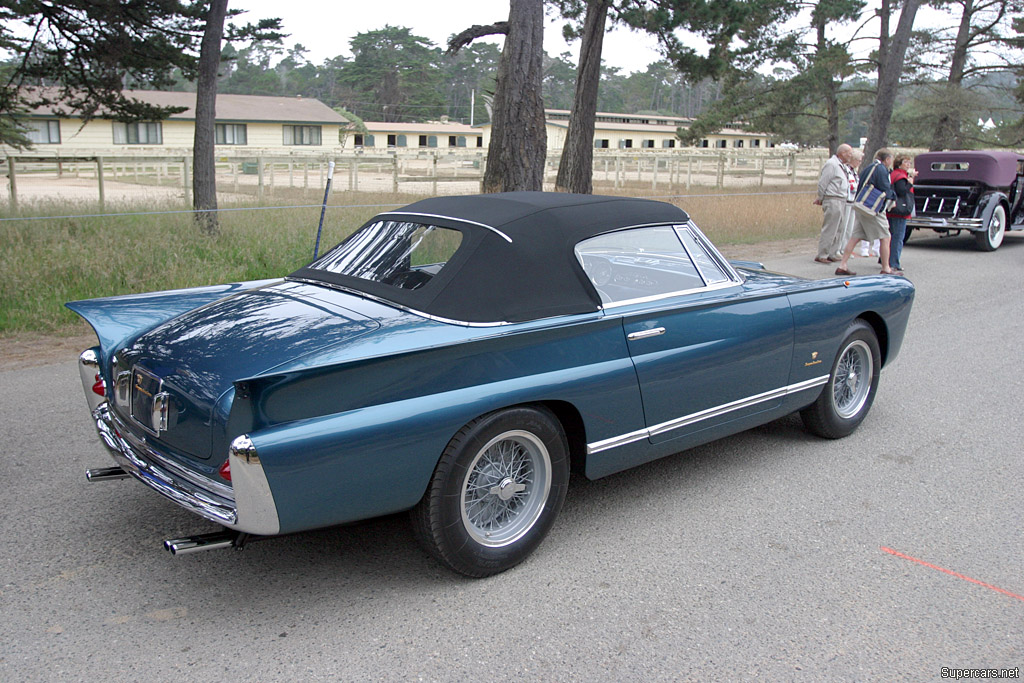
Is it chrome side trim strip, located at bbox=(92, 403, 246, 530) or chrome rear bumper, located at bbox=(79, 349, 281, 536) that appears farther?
chrome side trim strip, located at bbox=(92, 403, 246, 530)

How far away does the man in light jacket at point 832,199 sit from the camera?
12.0 m

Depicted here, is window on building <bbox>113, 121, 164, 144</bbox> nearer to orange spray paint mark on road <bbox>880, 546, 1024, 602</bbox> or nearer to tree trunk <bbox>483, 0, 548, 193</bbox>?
tree trunk <bbox>483, 0, 548, 193</bbox>

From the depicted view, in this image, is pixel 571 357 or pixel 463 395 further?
pixel 571 357

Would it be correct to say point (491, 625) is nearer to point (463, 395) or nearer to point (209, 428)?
point (463, 395)

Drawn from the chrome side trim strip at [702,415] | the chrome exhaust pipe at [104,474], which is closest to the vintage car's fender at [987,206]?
the chrome side trim strip at [702,415]

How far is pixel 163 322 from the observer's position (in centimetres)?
367

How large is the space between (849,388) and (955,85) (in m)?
29.7

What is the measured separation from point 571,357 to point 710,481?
1.35 m

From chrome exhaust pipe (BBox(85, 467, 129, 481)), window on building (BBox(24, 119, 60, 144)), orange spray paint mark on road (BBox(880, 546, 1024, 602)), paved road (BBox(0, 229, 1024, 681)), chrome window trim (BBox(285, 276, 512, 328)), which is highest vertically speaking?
window on building (BBox(24, 119, 60, 144))

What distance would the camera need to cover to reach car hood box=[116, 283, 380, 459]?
9.57 feet

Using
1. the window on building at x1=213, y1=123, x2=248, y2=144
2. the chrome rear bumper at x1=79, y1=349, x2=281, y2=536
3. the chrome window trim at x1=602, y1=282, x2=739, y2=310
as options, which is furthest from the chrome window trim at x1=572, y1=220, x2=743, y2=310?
the window on building at x1=213, y1=123, x2=248, y2=144

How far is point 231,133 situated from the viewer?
46594 millimetres

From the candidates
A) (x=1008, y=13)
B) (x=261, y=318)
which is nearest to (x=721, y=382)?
(x=261, y=318)

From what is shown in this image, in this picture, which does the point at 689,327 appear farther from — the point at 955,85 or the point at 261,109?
the point at 261,109
